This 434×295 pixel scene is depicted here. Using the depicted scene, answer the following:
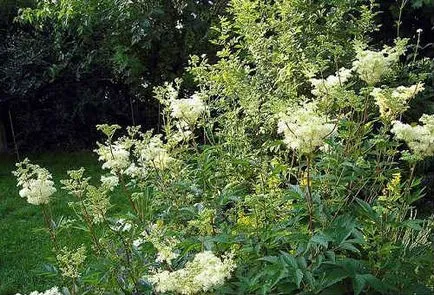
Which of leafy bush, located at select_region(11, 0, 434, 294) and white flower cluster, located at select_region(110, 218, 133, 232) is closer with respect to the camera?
leafy bush, located at select_region(11, 0, 434, 294)

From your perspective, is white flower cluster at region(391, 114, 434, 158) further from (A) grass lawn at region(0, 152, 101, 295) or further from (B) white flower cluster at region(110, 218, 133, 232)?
(A) grass lawn at region(0, 152, 101, 295)

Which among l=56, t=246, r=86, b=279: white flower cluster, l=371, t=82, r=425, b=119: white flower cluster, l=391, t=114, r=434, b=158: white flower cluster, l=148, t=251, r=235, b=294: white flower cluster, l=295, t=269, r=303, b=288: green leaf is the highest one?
l=371, t=82, r=425, b=119: white flower cluster

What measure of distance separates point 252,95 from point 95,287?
4.14 feet

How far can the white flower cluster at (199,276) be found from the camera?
1.83 metres

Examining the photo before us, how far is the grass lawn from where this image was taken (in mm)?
3756

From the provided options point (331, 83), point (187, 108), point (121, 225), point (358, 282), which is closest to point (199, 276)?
point (358, 282)

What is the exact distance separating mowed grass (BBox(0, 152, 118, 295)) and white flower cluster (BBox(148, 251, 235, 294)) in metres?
0.83

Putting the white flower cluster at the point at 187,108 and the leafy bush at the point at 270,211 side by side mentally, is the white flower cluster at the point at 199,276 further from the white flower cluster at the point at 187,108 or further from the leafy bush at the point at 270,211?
the white flower cluster at the point at 187,108

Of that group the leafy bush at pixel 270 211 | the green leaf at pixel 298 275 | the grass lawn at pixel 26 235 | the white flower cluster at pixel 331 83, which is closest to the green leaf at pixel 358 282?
the leafy bush at pixel 270 211

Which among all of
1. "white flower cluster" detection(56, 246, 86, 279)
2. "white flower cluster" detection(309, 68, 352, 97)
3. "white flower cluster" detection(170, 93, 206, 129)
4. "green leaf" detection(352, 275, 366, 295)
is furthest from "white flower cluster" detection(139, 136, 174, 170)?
"green leaf" detection(352, 275, 366, 295)

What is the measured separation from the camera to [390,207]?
2303mm

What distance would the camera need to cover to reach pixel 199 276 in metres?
1.82

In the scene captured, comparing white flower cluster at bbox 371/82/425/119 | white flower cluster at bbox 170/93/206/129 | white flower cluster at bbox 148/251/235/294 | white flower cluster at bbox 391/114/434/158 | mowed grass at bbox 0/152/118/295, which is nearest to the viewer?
white flower cluster at bbox 148/251/235/294

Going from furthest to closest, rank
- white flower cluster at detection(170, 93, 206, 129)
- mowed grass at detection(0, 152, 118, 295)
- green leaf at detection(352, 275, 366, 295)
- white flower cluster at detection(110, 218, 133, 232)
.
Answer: mowed grass at detection(0, 152, 118, 295) → white flower cluster at detection(170, 93, 206, 129) → white flower cluster at detection(110, 218, 133, 232) → green leaf at detection(352, 275, 366, 295)
